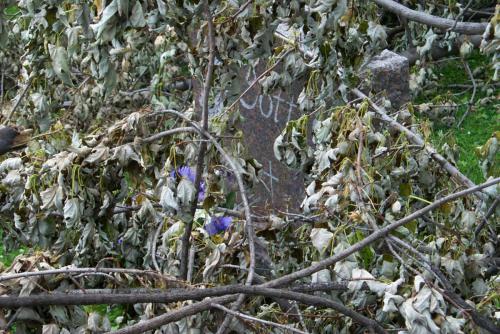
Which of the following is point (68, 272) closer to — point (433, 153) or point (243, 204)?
point (243, 204)

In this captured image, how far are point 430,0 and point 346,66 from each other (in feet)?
9.07

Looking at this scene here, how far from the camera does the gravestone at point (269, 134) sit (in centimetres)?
475

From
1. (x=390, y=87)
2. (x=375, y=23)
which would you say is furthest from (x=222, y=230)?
(x=390, y=87)

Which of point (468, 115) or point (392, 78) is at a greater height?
point (392, 78)

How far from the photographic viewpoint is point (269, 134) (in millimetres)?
4906

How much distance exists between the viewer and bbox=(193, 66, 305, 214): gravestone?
15.6ft

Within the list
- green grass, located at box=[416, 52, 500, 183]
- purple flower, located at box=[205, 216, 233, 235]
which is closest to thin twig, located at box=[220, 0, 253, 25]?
purple flower, located at box=[205, 216, 233, 235]

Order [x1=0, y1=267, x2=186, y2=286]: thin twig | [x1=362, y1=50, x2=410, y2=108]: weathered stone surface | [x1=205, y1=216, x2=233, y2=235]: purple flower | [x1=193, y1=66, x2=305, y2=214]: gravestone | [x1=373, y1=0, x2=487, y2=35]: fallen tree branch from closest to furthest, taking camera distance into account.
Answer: [x1=0, y1=267, x2=186, y2=286]: thin twig
[x1=373, y1=0, x2=487, y2=35]: fallen tree branch
[x1=205, y1=216, x2=233, y2=235]: purple flower
[x1=362, y1=50, x2=410, y2=108]: weathered stone surface
[x1=193, y1=66, x2=305, y2=214]: gravestone

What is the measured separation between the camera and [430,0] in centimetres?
561

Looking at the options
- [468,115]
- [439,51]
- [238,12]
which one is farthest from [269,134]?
[439,51]

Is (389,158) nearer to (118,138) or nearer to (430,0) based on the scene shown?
(118,138)

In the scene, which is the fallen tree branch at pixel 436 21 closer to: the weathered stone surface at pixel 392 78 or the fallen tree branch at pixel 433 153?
the fallen tree branch at pixel 433 153

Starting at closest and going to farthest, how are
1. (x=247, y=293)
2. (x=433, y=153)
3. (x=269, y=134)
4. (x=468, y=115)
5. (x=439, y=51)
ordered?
(x=247, y=293)
(x=433, y=153)
(x=269, y=134)
(x=468, y=115)
(x=439, y=51)

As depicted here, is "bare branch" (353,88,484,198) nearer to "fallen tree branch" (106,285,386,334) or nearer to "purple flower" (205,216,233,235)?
"purple flower" (205,216,233,235)
